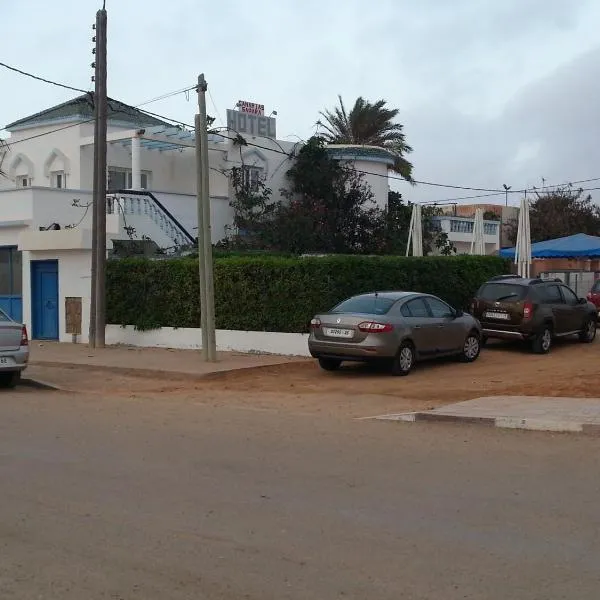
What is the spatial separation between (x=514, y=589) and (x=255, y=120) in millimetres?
26530

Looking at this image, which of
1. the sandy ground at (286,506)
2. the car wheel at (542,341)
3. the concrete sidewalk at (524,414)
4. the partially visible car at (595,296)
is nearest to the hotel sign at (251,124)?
the partially visible car at (595,296)

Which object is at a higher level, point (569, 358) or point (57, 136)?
point (57, 136)

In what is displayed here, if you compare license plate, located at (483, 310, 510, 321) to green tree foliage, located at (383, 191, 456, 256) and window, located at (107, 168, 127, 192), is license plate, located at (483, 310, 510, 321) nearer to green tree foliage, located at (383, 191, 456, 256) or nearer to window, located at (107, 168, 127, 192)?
green tree foliage, located at (383, 191, 456, 256)

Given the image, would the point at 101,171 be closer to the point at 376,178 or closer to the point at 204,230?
the point at 204,230

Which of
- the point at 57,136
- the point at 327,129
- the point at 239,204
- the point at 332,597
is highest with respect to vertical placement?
the point at 327,129

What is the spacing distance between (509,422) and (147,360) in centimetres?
976

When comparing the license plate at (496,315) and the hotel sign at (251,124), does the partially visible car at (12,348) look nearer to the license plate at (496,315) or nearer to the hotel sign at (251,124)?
the license plate at (496,315)

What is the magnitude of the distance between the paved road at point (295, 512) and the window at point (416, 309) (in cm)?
546

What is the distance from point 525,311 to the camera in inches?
730

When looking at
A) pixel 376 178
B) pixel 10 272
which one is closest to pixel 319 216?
pixel 376 178

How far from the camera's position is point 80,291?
22500 mm

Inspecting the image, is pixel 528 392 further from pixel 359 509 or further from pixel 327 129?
pixel 327 129

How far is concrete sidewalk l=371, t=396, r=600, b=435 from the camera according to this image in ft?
32.9

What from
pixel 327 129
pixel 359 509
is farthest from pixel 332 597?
pixel 327 129
